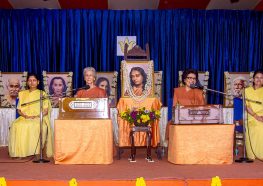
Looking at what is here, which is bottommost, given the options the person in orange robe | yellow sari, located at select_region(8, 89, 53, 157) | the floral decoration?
yellow sari, located at select_region(8, 89, 53, 157)

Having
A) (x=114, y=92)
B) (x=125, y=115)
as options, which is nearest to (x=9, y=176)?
(x=125, y=115)

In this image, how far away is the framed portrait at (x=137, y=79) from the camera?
20.2 feet

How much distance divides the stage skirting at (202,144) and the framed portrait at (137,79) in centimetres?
105

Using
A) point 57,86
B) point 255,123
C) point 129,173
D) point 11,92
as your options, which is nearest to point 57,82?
point 57,86

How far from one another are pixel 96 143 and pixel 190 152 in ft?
3.63

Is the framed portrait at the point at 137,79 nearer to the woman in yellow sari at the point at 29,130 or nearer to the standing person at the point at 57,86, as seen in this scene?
the woman in yellow sari at the point at 29,130

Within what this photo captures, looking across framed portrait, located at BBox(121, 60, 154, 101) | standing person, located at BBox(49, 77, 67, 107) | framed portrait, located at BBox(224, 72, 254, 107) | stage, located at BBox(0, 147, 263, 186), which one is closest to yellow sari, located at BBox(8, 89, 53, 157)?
stage, located at BBox(0, 147, 263, 186)

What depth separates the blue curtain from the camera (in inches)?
344

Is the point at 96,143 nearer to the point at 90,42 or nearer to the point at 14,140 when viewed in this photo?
the point at 14,140

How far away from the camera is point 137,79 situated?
6172 millimetres

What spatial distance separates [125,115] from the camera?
18.8ft

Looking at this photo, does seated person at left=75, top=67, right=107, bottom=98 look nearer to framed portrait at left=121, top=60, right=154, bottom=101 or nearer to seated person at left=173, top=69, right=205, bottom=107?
framed portrait at left=121, top=60, right=154, bottom=101

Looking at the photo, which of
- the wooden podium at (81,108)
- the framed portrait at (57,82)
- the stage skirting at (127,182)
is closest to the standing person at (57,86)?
the framed portrait at (57,82)

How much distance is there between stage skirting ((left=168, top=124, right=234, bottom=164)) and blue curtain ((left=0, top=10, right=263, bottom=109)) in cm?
345
